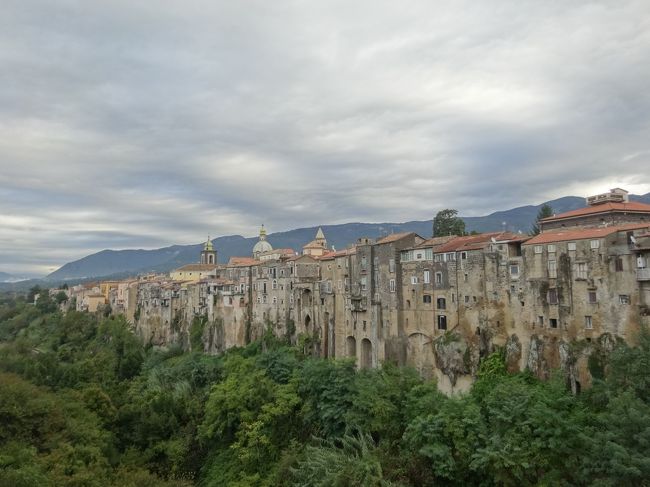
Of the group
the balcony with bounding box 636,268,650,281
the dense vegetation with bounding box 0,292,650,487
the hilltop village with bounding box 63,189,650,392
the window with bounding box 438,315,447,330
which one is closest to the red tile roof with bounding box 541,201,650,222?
the hilltop village with bounding box 63,189,650,392

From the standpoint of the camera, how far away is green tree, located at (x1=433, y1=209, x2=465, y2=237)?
259ft

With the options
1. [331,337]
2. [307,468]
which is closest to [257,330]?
[331,337]

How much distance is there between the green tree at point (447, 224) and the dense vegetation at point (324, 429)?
3650 cm

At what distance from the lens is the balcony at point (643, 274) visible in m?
34.3

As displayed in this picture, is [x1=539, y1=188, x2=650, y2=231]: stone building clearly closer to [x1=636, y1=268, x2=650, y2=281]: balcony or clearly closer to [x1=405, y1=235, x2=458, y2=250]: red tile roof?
[x1=636, y1=268, x2=650, y2=281]: balcony

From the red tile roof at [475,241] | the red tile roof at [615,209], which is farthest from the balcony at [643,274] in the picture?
the red tile roof at [475,241]

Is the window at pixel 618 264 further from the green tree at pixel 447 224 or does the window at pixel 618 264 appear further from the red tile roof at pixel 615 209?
the green tree at pixel 447 224

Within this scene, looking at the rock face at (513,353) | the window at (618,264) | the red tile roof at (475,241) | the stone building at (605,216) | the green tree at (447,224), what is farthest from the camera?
the green tree at (447,224)

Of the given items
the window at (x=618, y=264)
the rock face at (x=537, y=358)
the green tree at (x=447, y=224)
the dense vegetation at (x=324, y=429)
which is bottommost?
the dense vegetation at (x=324, y=429)

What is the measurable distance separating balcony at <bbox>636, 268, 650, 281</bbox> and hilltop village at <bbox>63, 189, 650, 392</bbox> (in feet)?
0.22

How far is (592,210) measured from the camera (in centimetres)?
4319

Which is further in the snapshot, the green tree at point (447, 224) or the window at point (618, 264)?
the green tree at point (447, 224)

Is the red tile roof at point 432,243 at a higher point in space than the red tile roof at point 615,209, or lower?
lower

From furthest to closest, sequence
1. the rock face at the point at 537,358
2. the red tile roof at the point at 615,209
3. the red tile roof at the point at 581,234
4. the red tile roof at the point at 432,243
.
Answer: the red tile roof at the point at 432,243, the red tile roof at the point at 615,209, the rock face at the point at 537,358, the red tile roof at the point at 581,234
